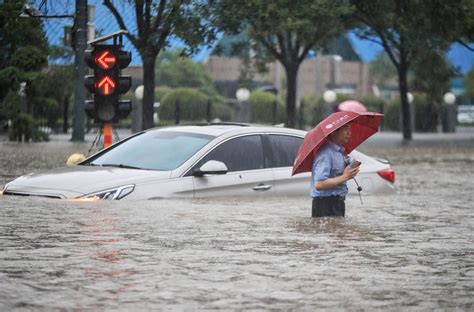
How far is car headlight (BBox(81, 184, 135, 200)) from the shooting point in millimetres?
12430

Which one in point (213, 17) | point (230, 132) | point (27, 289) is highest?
point (213, 17)

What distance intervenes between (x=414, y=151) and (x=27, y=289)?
29.3 metres

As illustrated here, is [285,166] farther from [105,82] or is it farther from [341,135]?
[105,82]

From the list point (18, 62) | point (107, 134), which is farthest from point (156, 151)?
point (18, 62)

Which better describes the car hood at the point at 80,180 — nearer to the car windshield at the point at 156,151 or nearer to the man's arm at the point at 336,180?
the car windshield at the point at 156,151

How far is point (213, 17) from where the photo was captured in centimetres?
2872

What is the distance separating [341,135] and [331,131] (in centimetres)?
19

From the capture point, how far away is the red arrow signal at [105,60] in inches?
761

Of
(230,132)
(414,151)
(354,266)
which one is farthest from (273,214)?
(414,151)

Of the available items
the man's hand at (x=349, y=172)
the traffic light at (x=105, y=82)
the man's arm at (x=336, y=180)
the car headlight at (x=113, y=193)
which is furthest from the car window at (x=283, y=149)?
the traffic light at (x=105, y=82)

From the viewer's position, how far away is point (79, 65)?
95.4ft

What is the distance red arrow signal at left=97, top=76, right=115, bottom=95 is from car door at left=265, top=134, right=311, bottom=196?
→ 584 centimetres

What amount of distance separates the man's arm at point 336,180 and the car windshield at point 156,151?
2.16m

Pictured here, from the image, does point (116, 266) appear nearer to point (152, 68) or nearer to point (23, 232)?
point (23, 232)
